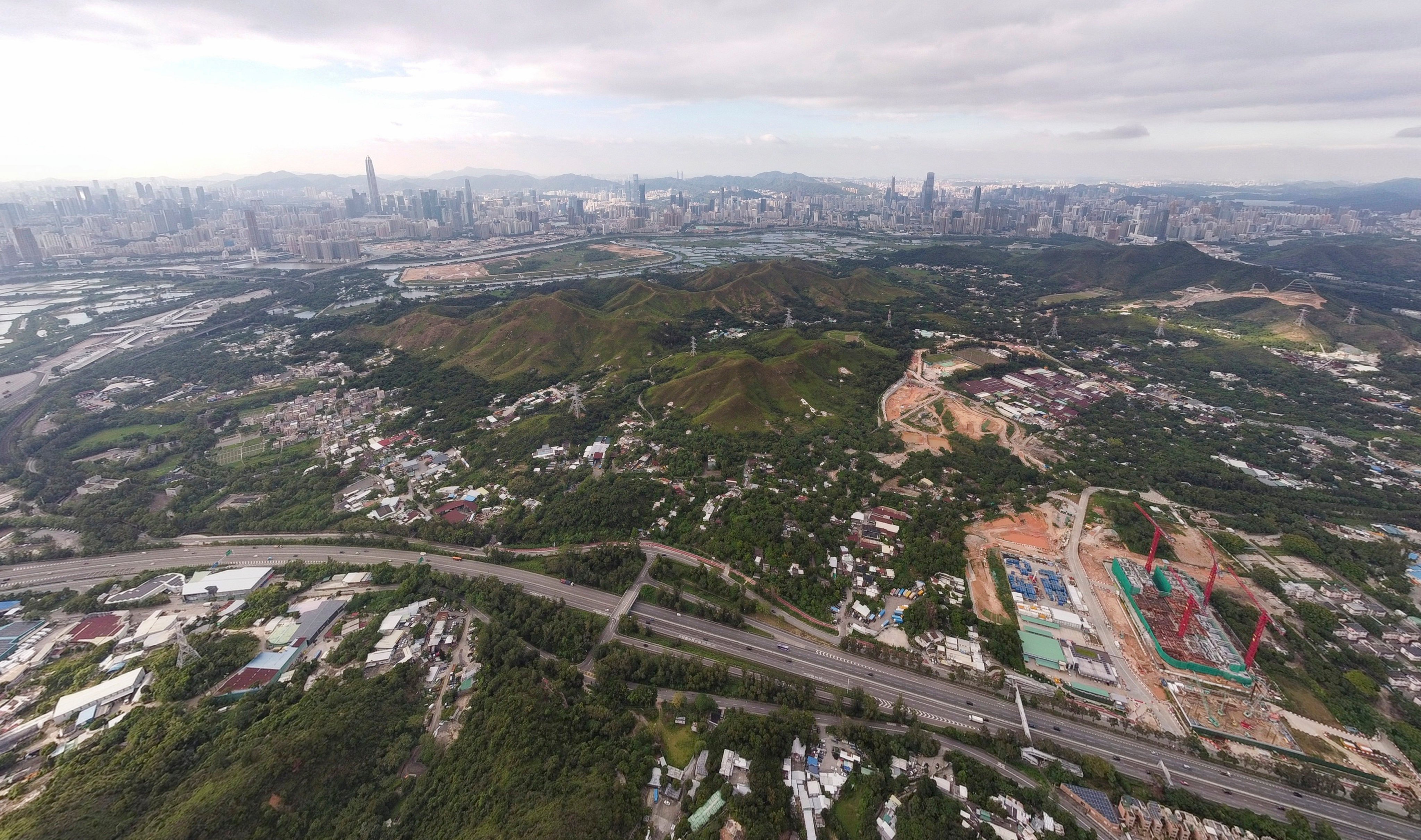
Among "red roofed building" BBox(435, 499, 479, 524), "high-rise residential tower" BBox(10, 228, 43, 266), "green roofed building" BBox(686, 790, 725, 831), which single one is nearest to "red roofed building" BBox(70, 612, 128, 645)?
"red roofed building" BBox(435, 499, 479, 524)

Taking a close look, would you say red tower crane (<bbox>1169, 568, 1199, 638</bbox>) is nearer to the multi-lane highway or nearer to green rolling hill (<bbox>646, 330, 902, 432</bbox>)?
the multi-lane highway

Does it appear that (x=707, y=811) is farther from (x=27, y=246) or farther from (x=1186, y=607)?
(x=27, y=246)

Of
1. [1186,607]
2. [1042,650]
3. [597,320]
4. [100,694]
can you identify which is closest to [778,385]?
[597,320]

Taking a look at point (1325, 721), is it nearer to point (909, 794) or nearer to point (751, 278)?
point (909, 794)

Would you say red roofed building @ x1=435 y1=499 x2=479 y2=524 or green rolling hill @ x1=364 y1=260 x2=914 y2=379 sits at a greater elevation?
green rolling hill @ x1=364 y1=260 x2=914 y2=379

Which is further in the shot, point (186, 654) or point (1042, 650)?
point (1042, 650)
